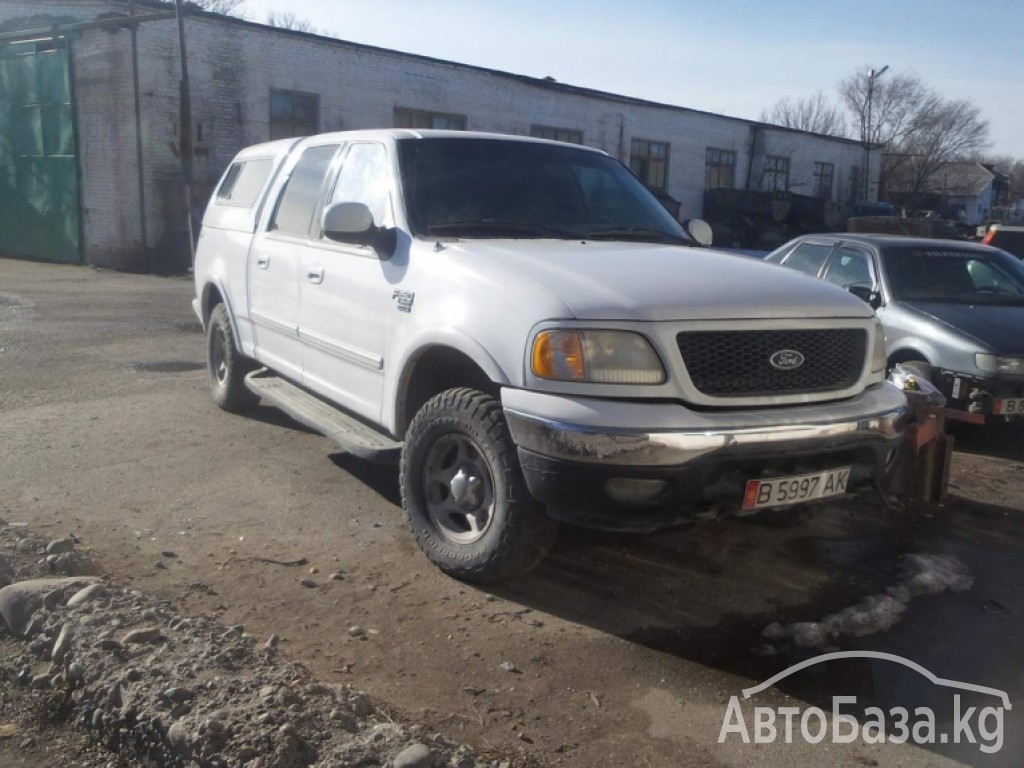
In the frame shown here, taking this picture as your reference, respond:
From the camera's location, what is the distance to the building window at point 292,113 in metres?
22.3

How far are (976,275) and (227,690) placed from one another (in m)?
6.84

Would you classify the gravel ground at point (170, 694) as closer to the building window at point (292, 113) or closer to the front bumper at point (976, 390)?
the front bumper at point (976, 390)

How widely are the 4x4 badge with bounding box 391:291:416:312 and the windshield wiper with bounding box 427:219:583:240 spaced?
14.3 inches

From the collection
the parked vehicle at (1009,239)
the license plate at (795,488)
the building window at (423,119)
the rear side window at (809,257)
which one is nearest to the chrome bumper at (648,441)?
the license plate at (795,488)

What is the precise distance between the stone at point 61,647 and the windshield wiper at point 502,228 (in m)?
2.26

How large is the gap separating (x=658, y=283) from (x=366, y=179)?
193 cm

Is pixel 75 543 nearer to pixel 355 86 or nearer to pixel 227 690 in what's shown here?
pixel 227 690

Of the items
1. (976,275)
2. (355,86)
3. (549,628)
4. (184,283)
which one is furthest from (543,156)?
(355,86)

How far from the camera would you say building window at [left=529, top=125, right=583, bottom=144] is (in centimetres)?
2800

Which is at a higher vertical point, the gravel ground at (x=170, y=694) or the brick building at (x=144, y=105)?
the brick building at (x=144, y=105)

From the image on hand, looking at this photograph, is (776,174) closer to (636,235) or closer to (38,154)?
(38,154)

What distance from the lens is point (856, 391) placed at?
394 centimetres

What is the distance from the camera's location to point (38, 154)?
861 inches
